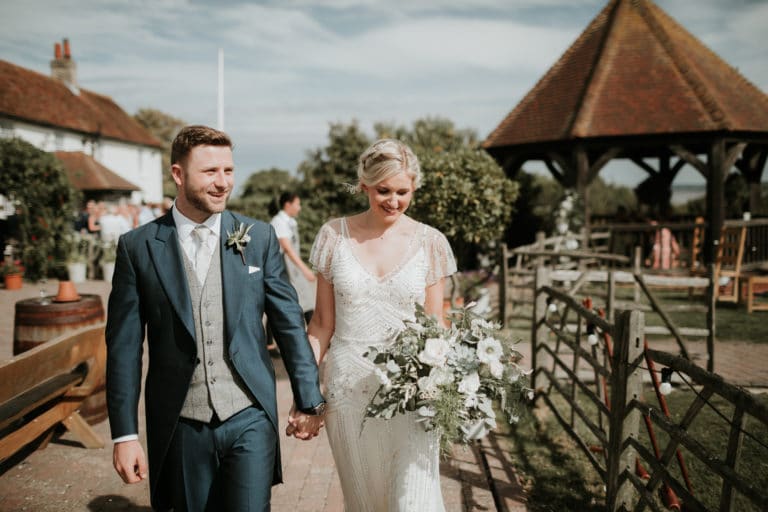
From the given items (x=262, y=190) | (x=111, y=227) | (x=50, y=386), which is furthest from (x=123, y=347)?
(x=262, y=190)

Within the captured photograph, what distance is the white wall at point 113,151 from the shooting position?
98.6 feet

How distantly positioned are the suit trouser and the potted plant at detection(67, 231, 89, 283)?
14367 millimetres

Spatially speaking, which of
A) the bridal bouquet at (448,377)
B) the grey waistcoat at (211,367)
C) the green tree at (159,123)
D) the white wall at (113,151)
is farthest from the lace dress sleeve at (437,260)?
the green tree at (159,123)

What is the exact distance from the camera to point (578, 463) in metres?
4.96

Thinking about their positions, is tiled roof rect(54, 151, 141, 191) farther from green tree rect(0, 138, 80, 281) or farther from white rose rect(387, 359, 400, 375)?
white rose rect(387, 359, 400, 375)

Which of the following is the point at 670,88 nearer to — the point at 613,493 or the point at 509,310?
the point at 509,310

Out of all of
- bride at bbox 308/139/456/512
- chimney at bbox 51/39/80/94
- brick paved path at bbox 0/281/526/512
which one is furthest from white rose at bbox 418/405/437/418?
chimney at bbox 51/39/80/94

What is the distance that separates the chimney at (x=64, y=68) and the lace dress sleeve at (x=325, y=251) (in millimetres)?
39805

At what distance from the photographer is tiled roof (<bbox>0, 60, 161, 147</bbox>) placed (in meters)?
30.1

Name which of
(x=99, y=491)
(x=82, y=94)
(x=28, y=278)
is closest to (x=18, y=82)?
(x=82, y=94)

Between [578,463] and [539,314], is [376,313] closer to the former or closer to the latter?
[578,463]

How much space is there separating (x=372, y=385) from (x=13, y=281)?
553 inches

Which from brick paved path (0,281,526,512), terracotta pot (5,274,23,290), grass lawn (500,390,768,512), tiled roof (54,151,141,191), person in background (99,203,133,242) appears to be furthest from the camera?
tiled roof (54,151,141,191)

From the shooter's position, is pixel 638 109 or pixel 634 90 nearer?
pixel 638 109
